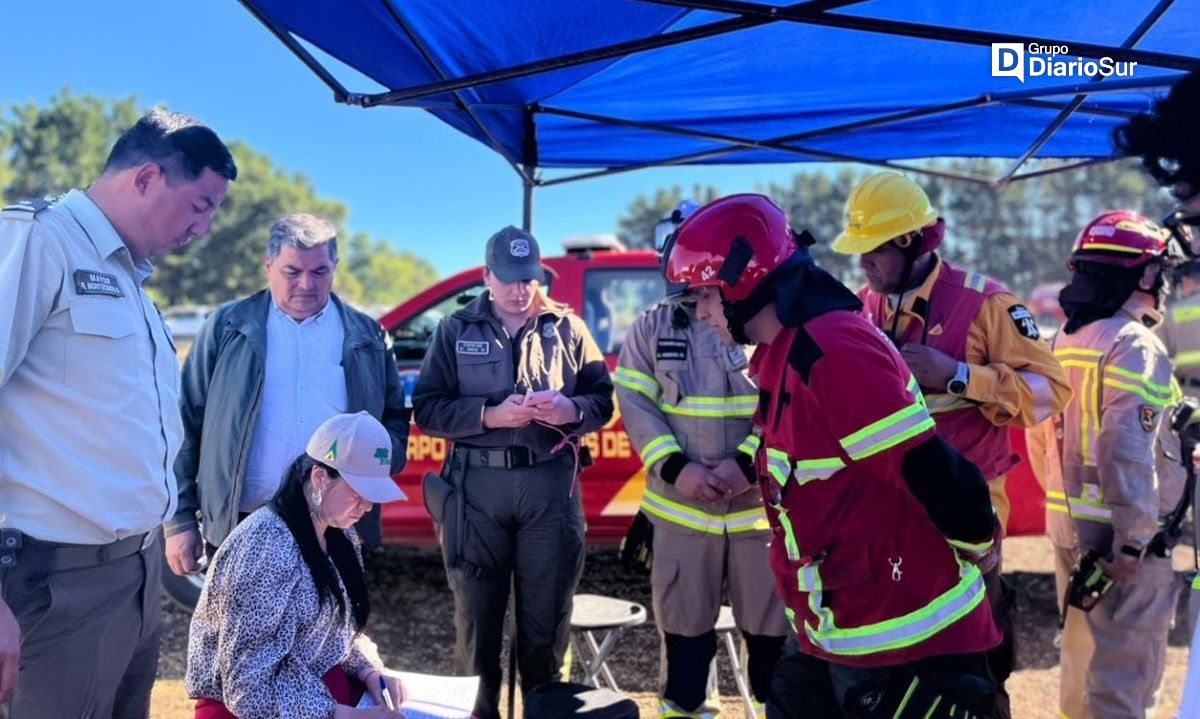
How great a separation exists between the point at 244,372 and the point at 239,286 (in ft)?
227

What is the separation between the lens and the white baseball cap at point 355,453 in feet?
7.61

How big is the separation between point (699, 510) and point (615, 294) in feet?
8.09

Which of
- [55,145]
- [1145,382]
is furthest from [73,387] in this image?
[55,145]

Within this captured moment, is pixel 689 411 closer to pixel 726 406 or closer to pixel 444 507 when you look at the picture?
pixel 726 406

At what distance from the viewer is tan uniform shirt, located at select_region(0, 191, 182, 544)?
6.57ft

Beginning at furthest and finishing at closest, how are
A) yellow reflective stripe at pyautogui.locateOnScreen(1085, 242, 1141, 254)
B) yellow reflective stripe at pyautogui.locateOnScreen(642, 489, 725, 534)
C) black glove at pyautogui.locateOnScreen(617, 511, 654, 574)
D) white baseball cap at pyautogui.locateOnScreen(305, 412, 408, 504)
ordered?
1. black glove at pyautogui.locateOnScreen(617, 511, 654, 574)
2. yellow reflective stripe at pyautogui.locateOnScreen(1085, 242, 1141, 254)
3. yellow reflective stripe at pyautogui.locateOnScreen(642, 489, 725, 534)
4. white baseball cap at pyautogui.locateOnScreen(305, 412, 408, 504)

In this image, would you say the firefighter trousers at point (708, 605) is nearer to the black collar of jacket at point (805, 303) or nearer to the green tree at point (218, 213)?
the black collar of jacket at point (805, 303)

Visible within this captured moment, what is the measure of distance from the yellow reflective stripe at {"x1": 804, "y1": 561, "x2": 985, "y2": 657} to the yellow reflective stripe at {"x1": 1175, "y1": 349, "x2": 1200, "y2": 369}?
7.92ft

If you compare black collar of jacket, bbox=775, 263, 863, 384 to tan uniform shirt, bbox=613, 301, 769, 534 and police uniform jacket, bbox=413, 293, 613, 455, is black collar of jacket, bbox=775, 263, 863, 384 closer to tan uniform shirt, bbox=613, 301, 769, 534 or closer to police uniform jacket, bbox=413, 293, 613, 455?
tan uniform shirt, bbox=613, 301, 769, 534

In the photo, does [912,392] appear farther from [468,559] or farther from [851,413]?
[468,559]

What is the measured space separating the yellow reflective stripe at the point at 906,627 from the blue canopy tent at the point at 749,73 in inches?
56.0

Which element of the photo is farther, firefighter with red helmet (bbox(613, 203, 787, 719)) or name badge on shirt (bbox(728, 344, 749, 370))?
name badge on shirt (bbox(728, 344, 749, 370))

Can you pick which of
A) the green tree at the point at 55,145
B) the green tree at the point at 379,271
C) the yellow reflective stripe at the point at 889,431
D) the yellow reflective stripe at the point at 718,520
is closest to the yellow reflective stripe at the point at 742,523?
the yellow reflective stripe at the point at 718,520

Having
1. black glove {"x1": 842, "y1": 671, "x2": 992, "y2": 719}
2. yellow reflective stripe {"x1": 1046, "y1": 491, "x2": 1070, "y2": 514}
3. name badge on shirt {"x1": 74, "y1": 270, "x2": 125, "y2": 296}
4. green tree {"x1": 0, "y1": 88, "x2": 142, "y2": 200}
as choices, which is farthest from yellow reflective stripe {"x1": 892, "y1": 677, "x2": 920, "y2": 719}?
green tree {"x1": 0, "y1": 88, "x2": 142, "y2": 200}
